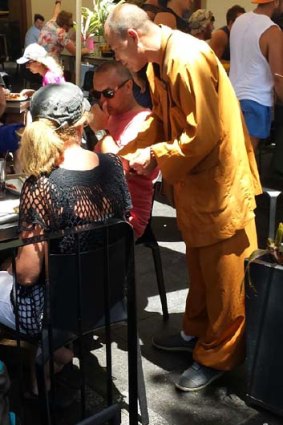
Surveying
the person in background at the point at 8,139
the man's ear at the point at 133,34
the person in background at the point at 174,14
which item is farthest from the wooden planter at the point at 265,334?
the person in background at the point at 174,14

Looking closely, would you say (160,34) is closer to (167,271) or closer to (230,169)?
(230,169)

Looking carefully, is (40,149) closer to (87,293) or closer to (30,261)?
(30,261)

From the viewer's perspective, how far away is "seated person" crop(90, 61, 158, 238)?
3023 millimetres

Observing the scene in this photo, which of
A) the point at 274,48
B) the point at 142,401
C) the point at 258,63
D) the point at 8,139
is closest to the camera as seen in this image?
the point at 142,401

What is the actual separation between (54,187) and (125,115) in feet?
3.29

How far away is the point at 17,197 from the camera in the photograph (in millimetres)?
2793

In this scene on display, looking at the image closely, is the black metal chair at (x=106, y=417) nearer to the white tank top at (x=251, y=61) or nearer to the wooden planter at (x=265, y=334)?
the wooden planter at (x=265, y=334)

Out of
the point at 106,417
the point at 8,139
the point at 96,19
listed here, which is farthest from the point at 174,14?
the point at 106,417

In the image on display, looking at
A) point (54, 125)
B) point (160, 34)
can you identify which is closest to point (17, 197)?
point (54, 125)

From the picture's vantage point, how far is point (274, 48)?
14.7 feet

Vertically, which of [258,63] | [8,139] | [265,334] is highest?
[258,63]

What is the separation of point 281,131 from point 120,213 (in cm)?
297

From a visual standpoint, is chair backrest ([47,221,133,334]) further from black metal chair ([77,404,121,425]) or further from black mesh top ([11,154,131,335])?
→ black metal chair ([77,404,121,425])

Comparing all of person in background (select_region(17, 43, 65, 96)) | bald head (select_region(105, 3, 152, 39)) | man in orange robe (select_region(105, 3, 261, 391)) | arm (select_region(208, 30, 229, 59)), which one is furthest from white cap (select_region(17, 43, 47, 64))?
bald head (select_region(105, 3, 152, 39))
